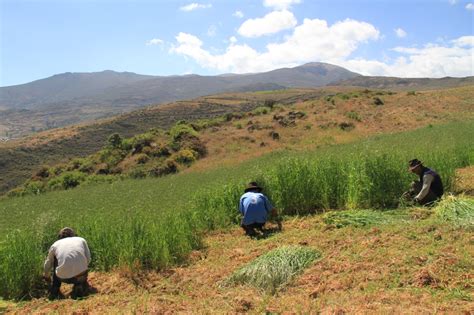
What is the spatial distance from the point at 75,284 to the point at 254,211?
13.1 feet

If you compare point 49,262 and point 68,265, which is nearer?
→ point 68,265

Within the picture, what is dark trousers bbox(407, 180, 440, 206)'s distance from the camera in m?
9.30

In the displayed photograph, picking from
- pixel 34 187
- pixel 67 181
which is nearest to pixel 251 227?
pixel 67 181

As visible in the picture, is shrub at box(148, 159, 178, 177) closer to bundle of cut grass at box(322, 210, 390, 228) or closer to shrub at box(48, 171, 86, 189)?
shrub at box(48, 171, 86, 189)

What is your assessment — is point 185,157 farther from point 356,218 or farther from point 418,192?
point 356,218

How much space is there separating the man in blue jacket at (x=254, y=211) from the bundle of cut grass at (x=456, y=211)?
3516mm

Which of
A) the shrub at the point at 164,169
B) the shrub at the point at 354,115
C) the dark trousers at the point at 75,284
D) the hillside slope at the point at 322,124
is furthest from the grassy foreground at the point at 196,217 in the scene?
the shrub at the point at 354,115

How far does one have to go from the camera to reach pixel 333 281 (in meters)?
6.07

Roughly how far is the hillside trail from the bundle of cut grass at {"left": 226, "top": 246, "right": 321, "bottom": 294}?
0.47 ft

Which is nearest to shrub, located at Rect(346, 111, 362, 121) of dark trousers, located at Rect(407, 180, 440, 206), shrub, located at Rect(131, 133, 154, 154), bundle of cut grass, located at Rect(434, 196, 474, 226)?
shrub, located at Rect(131, 133, 154, 154)

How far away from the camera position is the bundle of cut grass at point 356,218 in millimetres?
8586

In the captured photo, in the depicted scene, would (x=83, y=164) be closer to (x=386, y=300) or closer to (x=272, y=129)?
(x=272, y=129)

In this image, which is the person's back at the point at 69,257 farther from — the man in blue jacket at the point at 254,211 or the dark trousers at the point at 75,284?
the man in blue jacket at the point at 254,211

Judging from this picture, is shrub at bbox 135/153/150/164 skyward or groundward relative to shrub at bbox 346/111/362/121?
groundward
